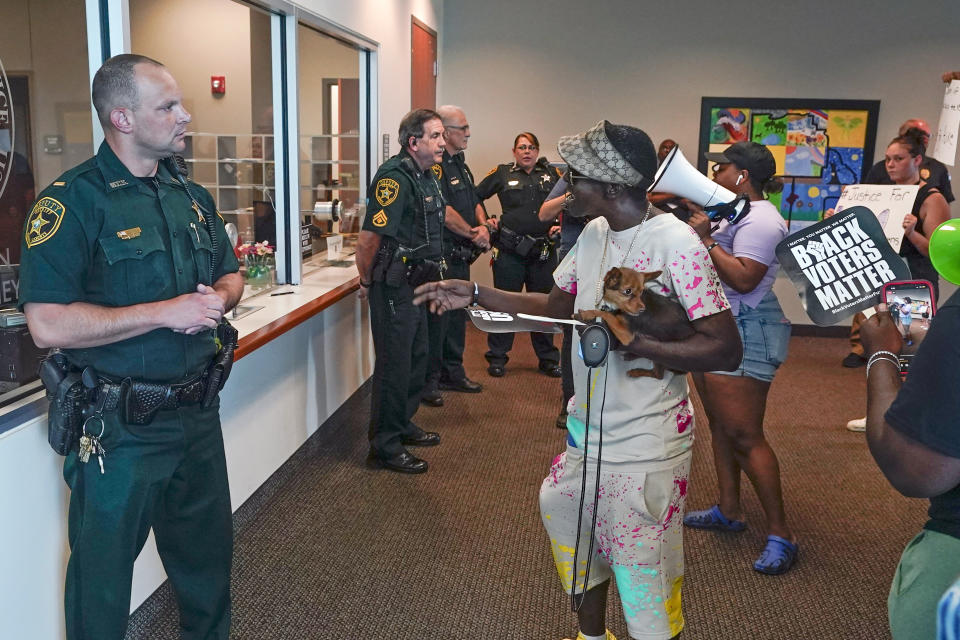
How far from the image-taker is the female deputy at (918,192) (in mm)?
4570

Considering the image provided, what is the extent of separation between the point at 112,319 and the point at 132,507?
0.45m

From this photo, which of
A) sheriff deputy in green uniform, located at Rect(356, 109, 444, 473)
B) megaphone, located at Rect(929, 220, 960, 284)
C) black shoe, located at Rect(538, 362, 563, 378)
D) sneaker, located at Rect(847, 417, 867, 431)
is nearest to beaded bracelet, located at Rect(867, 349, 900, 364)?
megaphone, located at Rect(929, 220, 960, 284)

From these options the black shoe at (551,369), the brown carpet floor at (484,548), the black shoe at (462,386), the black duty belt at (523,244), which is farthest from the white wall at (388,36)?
the brown carpet floor at (484,548)

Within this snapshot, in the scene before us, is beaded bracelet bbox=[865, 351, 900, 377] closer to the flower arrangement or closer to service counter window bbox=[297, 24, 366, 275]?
the flower arrangement

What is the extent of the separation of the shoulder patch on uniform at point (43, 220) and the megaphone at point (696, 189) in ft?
4.64

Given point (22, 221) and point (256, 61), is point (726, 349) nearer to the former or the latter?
point (22, 221)

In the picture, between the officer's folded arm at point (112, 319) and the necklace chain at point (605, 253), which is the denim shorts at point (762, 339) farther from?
the officer's folded arm at point (112, 319)

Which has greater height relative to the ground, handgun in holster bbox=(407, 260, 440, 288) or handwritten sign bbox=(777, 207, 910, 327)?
handwritten sign bbox=(777, 207, 910, 327)

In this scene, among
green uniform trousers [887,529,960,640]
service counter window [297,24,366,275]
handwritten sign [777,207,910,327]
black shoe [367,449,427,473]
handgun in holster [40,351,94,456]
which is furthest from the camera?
service counter window [297,24,366,275]

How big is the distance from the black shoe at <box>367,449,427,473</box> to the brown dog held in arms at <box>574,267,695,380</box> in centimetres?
224

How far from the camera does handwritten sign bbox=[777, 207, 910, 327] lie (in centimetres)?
164

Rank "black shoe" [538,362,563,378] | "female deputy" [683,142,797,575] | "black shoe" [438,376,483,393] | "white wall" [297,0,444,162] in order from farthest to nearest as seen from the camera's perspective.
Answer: "black shoe" [538,362,563,378] < "black shoe" [438,376,483,393] < "white wall" [297,0,444,162] < "female deputy" [683,142,797,575]

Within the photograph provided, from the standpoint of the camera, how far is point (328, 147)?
4.95m

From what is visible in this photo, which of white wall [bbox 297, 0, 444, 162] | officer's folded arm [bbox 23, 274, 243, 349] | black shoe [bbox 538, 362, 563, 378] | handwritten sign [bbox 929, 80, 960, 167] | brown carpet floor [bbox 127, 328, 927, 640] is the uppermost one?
white wall [bbox 297, 0, 444, 162]
